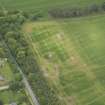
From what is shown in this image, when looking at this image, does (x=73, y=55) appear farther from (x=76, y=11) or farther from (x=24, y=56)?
(x=76, y=11)

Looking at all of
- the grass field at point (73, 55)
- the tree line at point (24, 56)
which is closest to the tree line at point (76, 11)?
the grass field at point (73, 55)

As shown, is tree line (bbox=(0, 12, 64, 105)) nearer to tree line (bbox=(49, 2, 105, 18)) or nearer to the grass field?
the grass field

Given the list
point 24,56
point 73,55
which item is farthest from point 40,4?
point 24,56

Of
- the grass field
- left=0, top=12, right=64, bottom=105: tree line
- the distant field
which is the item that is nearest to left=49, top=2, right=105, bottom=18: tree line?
the grass field

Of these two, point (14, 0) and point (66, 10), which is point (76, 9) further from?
point (14, 0)

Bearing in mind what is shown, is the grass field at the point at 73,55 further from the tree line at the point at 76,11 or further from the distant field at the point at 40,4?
the distant field at the point at 40,4

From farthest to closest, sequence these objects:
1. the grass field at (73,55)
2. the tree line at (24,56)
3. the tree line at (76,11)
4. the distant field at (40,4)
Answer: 1. the distant field at (40,4)
2. the tree line at (76,11)
3. the grass field at (73,55)
4. the tree line at (24,56)
